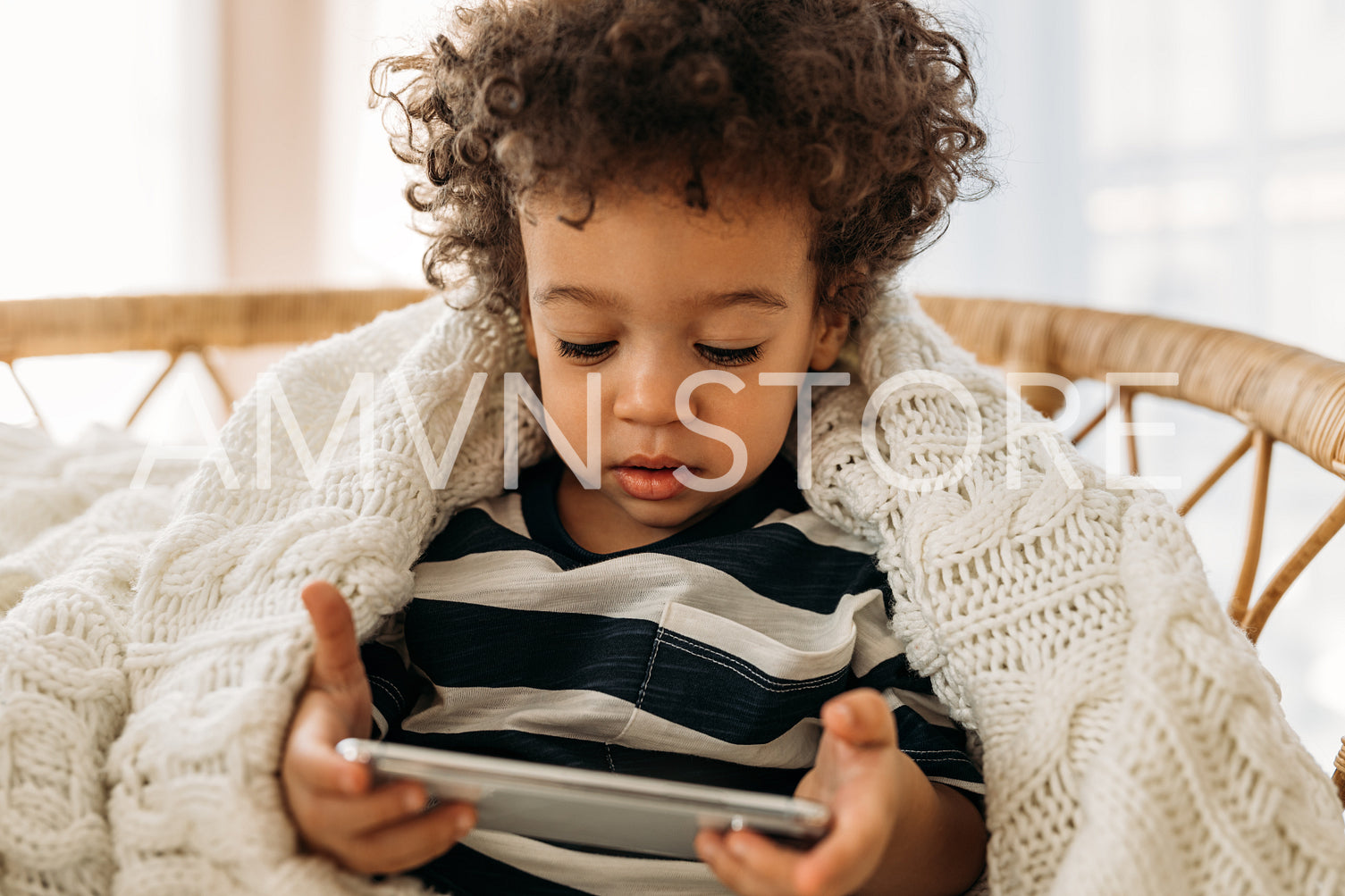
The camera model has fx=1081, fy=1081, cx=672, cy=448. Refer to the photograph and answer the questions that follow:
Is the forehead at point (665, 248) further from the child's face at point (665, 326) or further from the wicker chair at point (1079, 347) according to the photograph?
the wicker chair at point (1079, 347)

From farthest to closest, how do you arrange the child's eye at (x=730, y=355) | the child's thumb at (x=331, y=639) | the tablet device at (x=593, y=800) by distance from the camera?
the child's eye at (x=730, y=355)
the child's thumb at (x=331, y=639)
the tablet device at (x=593, y=800)

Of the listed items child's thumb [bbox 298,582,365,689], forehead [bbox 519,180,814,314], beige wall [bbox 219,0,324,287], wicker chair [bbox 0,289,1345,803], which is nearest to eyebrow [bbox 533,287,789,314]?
forehead [bbox 519,180,814,314]

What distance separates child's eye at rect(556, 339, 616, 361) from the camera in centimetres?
63

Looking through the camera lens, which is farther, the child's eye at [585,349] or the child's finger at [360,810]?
the child's eye at [585,349]

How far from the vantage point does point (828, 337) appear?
742 mm

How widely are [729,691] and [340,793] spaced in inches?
8.5

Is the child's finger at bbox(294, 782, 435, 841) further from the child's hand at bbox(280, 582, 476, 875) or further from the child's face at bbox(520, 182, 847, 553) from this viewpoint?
the child's face at bbox(520, 182, 847, 553)

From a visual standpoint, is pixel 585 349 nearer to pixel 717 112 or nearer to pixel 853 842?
pixel 717 112

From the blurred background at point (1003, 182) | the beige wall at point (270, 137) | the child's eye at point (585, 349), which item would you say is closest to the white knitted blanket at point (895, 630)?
the child's eye at point (585, 349)

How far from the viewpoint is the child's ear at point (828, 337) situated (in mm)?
729

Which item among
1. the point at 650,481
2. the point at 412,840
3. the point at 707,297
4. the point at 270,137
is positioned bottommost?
the point at 412,840

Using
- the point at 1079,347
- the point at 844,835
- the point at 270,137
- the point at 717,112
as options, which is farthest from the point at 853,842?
the point at 270,137

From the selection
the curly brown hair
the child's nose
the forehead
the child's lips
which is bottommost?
the child's lips

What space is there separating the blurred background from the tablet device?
0.55 metres
